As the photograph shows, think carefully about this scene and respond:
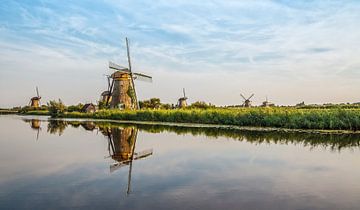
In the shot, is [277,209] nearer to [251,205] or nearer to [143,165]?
[251,205]

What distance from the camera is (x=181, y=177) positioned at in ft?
22.5

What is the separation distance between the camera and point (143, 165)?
8.11 meters

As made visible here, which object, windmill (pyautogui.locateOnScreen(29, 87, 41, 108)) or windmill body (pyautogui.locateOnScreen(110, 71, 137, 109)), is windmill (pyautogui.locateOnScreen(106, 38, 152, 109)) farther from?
windmill (pyautogui.locateOnScreen(29, 87, 41, 108))

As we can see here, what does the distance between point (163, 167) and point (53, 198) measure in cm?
312

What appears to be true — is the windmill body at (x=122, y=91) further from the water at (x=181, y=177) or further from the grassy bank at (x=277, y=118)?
the water at (x=181, y=177)

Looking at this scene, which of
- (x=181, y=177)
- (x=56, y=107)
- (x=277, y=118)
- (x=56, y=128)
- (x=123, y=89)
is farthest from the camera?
(x=56, y=107)

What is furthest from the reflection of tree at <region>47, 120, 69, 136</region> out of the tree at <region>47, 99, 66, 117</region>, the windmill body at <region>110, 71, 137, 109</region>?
the tree at <region>47, 99, 66, 117</region>

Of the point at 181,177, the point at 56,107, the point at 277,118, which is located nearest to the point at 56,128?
the point at 277,118

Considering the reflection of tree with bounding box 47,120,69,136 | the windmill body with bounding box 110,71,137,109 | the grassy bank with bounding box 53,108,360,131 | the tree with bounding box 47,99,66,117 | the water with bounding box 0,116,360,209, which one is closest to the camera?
the water with bounding box 0,116,360,209

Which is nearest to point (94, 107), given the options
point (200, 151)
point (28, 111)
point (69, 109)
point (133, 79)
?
point (69, 109)

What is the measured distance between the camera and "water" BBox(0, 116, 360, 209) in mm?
5044

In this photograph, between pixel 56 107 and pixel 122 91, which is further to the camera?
pixel 56 107

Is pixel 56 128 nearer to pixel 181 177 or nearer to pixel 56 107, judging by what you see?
pixel 181 177

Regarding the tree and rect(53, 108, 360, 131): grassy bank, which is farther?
the tree
